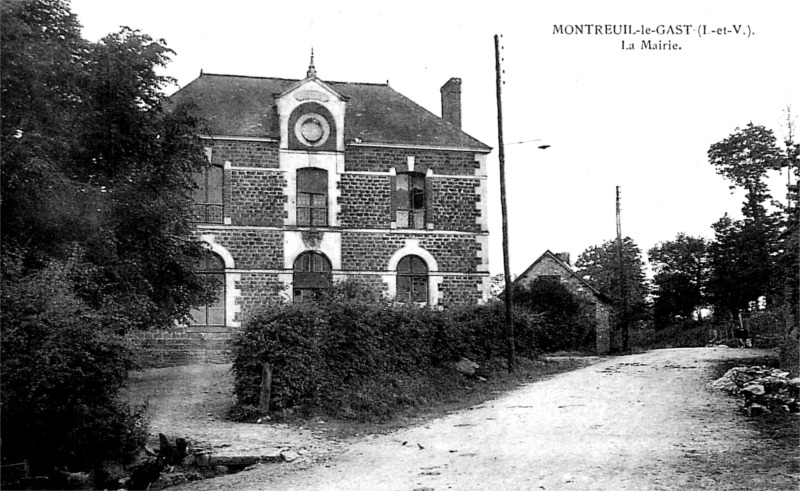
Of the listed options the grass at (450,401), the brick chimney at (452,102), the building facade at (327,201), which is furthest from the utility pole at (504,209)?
the brick chimney at (452,102)

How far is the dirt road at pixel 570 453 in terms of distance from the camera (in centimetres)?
845

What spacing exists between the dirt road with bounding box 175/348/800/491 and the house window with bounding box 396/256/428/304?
1109 cm

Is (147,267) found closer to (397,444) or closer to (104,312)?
(104,312)

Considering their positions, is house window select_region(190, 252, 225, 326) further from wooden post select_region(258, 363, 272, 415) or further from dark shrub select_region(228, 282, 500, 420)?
wooden post select_region(258, 363, 272, 415)

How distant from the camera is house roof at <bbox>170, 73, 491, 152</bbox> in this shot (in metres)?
26.2

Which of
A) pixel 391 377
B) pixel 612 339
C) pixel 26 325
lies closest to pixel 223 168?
pixel 391 377

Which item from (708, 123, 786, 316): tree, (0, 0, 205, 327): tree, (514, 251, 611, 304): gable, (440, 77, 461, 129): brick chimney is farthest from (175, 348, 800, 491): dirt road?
(708, 123, 786, 316): tree

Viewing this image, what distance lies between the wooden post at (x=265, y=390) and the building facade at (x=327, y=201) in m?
10.6

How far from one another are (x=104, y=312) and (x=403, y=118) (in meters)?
19.2

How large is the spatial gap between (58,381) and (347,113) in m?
20.3

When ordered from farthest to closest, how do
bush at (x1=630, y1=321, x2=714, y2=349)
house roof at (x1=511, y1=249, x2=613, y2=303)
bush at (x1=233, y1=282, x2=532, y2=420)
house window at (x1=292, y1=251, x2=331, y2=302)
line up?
bush at (x1=630, y1=321, x2=714, y2=349) < house roof at (x1=511, y1=249, x2=613, y2=303) < house window at (x1=292, y1=251, x2=331, y2=302) < bush at (x1=233, y1=282, x2=532, y2=420)

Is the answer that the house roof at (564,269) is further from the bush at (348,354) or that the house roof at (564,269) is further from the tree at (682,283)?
the bush at (348,354)

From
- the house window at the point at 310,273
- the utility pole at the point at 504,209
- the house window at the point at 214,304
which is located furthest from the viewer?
the house window at the point at 310,273

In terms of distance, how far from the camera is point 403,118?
2858cm
